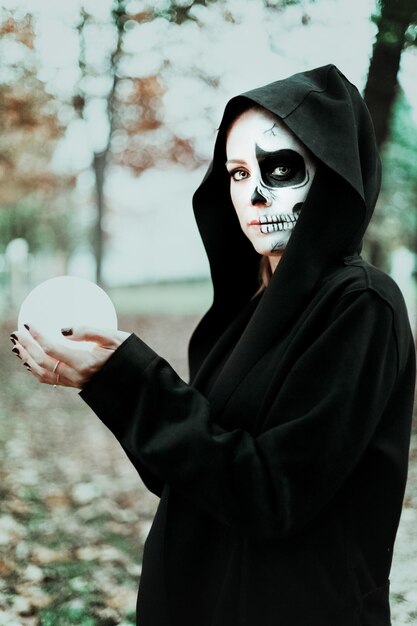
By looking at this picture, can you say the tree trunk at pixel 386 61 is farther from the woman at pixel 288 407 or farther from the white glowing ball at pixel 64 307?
the white glowing ball at pixel 64 307

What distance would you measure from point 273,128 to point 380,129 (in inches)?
127

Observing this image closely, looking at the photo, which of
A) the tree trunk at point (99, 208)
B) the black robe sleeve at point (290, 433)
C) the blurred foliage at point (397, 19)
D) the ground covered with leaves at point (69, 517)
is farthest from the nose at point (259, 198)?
the tree trunk at point (99, 208)

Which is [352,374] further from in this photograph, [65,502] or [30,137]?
[30,137]

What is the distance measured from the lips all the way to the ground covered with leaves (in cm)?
242

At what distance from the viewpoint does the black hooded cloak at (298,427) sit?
1.39 metres

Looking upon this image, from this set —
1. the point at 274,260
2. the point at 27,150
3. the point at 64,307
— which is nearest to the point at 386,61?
the point at 27,150

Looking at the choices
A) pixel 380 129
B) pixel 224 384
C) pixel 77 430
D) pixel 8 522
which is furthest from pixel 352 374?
pixel 77 430

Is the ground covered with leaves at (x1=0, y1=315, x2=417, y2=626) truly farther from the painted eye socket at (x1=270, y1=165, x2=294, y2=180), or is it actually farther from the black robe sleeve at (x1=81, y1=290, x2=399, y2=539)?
the painted eye socket at (x1=270, y1=165, x2=294, y2=180)

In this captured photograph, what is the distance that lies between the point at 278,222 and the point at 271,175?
0.40 ft

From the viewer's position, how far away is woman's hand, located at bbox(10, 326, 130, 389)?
1464mm

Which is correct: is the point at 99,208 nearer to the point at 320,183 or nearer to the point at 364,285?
the point at 320,183

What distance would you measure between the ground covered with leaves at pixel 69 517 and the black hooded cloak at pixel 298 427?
1.88m

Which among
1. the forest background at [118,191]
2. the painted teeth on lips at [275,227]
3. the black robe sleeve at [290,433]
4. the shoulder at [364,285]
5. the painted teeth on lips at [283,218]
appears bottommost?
the black robe sleeve at [290,433]

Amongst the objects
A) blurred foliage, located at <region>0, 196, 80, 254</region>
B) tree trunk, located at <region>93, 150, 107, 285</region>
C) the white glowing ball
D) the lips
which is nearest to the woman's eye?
the lips
